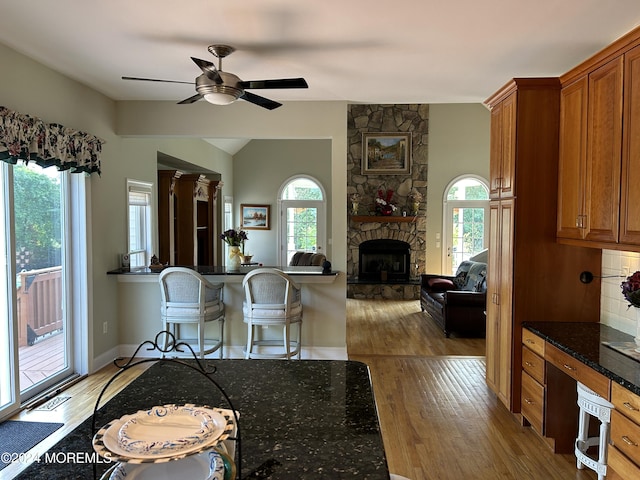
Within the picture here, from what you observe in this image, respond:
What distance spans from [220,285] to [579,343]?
10.3 ft

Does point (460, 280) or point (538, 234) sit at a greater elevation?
point (538, 234)

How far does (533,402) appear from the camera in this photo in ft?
10.0

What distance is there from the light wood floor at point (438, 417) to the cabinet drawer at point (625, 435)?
27.0 inches

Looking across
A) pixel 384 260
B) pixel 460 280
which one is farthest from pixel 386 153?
pixel 460 280

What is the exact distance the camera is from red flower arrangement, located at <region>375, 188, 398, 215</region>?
8703 mm

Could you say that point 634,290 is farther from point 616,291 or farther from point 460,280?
point 460,280

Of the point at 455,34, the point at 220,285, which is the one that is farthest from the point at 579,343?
the point at 220,285

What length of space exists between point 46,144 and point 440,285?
544cm

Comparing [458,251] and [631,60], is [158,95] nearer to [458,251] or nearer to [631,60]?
[631,60]

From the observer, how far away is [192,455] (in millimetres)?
948

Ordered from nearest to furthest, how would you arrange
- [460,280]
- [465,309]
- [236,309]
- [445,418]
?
Result: [445,418] < [236,309] < [465,309] < [460,280]

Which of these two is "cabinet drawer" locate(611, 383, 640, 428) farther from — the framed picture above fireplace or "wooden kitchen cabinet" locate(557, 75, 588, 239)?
the framed picture above fireplace

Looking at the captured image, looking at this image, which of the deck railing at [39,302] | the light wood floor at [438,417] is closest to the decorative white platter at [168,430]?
the light wood floor at [438,417]

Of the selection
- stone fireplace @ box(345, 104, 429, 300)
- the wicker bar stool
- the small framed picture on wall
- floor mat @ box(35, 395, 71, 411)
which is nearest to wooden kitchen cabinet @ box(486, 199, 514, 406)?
the wicker bar stool
